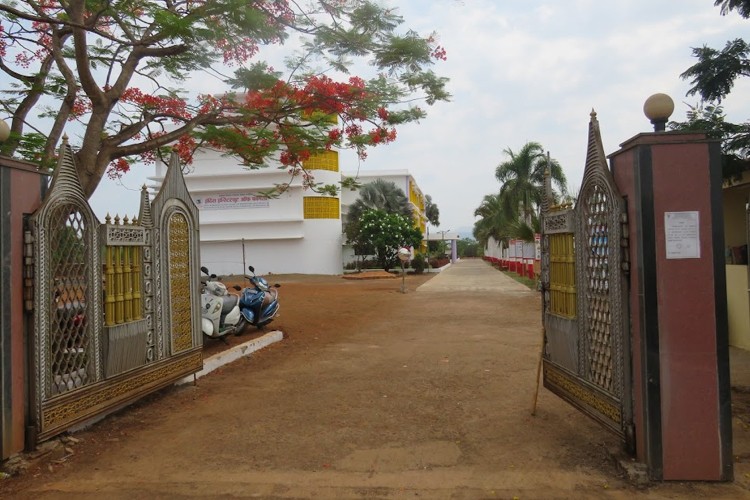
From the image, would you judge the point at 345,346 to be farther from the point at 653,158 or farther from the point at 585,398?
the point at 653,158

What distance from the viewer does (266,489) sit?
352 cm

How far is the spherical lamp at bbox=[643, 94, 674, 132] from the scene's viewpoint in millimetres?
3566

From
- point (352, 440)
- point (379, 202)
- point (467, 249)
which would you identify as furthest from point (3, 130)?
point (467, 249)

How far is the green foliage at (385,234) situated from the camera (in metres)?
32.9

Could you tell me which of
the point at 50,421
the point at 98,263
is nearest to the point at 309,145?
the point at 98,263

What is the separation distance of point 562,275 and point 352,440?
222 centimetres

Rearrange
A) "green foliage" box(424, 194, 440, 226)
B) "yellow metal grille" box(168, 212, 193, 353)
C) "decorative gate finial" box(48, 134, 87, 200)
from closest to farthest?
"decorative gate finial" box(48, 134, 87, 200) < "yellow metal grille" box(168, 212, 193, 353) < "green foliage" box(424, 194, 440, 226)

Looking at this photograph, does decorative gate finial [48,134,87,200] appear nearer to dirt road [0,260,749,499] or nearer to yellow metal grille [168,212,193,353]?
yellow metal grille [168,212,193,353]

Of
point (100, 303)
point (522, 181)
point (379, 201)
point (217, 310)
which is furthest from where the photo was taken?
point (379, 201)

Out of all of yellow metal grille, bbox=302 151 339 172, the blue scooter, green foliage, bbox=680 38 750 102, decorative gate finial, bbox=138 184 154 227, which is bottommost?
the blue scooter

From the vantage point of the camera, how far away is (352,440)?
4418 mm

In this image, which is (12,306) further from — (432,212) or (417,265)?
(432,212)

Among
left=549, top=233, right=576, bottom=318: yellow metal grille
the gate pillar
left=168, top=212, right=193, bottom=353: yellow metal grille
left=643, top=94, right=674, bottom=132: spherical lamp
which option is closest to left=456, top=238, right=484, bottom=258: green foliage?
left=168, top=212, right=193, bottom=353: yellow metal grille

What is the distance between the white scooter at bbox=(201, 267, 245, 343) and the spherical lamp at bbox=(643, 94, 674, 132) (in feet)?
19.9
